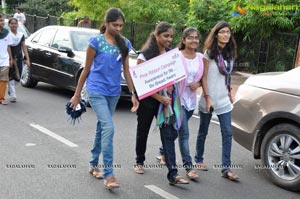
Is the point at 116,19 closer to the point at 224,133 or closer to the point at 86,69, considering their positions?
the point at 86,69

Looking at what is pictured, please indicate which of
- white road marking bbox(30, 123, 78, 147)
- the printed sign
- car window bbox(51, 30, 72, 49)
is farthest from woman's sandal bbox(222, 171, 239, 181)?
car window bbox(51, 30, 72, 49)

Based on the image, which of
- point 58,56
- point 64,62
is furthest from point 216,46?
point 58,56

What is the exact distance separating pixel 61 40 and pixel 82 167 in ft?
17.9

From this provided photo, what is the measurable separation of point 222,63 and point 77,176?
6.78 ft

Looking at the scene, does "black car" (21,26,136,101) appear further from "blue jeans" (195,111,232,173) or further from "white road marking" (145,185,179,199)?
"white road marking" (145,185,179,199)

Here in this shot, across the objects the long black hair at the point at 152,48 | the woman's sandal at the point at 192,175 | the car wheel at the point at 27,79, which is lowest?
the car wheel at the point at 27,79

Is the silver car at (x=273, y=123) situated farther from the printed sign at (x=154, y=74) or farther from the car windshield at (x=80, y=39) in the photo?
the car windshield at (x=80, y=39)

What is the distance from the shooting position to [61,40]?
10508 mm

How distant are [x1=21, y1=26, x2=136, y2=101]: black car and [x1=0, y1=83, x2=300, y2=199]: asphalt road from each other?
1738 millimetres

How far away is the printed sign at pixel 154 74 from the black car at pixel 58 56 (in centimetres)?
421

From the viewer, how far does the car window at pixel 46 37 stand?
1093 centimetres

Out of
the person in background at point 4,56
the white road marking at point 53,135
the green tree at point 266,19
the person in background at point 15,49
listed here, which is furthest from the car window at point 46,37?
the green tree at point 266,19

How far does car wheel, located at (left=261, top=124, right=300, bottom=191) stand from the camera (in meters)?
4.98

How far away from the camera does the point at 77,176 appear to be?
5.29 m
